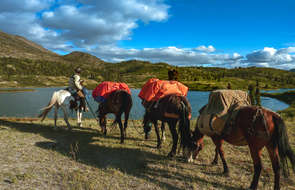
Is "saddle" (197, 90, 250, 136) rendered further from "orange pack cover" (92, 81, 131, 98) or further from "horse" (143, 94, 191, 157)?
"orange pack cover" (92, 81, 131, 98)

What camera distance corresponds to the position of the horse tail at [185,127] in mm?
6320

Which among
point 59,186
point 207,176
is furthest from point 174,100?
point 59,186

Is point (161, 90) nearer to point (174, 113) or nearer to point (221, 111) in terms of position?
point (174, 113)

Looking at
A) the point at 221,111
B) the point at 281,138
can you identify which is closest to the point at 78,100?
the point at 221,111

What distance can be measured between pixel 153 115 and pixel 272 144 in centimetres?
426

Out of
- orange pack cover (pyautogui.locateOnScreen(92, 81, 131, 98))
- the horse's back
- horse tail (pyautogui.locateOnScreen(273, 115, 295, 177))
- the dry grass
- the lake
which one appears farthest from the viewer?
the lake

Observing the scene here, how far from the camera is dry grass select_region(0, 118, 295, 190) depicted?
4.74m

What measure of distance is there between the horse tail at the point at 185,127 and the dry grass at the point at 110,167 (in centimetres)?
77

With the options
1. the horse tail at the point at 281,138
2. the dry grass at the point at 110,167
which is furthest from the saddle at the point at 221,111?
the dry grass at the point at 110,167

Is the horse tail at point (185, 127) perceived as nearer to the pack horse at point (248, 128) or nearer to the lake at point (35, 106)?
the pack horse at point (248, 128)

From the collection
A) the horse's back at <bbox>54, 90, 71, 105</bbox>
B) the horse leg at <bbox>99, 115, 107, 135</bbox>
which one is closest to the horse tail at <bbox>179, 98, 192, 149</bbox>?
the horse leg at <bbox>99, 115, 107, 135</bbox>

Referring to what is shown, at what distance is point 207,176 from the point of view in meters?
5.43

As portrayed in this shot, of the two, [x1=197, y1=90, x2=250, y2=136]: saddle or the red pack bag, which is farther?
the red pack bag

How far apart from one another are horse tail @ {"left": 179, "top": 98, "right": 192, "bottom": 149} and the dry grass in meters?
0.77
